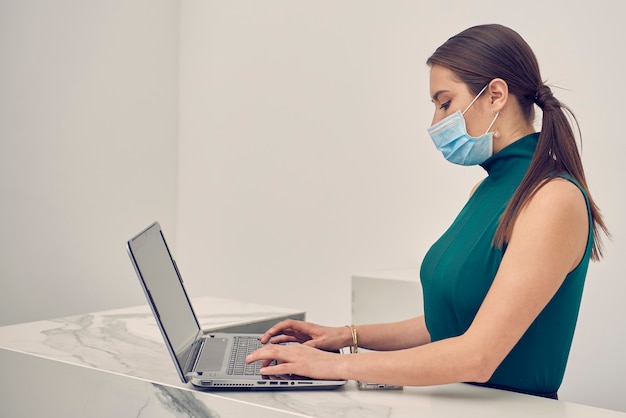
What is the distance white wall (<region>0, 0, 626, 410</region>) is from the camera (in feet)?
9.57

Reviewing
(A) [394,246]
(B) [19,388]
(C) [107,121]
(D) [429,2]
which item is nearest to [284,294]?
(A) [394,246]

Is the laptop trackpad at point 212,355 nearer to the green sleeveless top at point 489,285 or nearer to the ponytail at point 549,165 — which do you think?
the green sleeveless top at point 489,285

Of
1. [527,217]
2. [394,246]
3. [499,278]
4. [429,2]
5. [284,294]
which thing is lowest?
[284,294]

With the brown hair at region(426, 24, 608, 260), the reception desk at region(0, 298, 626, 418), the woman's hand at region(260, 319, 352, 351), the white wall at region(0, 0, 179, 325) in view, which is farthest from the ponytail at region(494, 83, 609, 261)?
the white wall at region(0, 0, 179, 325)

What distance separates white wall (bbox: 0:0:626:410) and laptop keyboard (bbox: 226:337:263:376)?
5.78 feet

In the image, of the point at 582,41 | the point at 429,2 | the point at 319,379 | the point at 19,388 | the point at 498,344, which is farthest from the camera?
the point at 429,2

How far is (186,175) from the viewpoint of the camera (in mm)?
4531

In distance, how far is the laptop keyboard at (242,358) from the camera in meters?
1.37

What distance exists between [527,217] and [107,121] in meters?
3.23

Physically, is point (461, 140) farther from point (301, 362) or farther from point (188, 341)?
point (188, 341)

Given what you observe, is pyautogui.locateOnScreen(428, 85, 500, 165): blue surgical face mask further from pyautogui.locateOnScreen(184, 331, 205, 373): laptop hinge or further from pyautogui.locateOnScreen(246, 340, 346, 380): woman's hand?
pyautogui.locateOnScreen(184, 331, 205, 373): laptop hinge

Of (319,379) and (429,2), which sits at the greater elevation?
(429,2)

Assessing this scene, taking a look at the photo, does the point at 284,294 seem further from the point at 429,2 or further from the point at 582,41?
the point at 582,41

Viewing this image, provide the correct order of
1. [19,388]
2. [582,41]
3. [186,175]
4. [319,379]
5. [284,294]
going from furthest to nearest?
[186,175] < [284,294] < [582,41] < [19,388] < [319,379]
